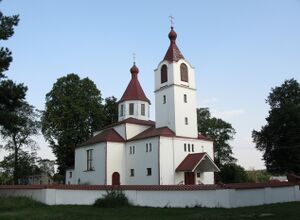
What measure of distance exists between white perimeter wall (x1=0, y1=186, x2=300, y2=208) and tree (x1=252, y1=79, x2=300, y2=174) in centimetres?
2193

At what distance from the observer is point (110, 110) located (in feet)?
173

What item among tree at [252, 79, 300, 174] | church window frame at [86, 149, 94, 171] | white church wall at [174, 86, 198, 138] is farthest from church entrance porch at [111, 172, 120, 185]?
tree at [252, 79, 300, 174]

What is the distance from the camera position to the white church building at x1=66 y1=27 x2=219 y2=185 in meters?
35.7

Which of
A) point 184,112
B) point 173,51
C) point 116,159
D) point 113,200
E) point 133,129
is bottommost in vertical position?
point 113,200

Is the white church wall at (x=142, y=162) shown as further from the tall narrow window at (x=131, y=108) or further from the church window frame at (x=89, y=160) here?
the tall narrow window at (x=131, y=108)

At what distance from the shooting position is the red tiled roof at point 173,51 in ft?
129

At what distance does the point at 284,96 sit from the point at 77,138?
2759 centimetres

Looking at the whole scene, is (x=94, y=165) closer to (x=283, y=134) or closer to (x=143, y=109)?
(x=143, y=109)

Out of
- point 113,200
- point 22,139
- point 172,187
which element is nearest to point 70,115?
point 22,139

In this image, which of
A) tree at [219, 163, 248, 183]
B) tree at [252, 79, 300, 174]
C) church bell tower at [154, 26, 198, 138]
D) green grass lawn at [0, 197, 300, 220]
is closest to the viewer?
green grass lawn at [0, 197, 300, 220]

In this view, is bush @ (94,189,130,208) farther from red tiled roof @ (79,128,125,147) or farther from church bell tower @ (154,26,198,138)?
red tiled roof @ (79,128,125,147)

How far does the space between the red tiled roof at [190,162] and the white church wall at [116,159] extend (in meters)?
7.01

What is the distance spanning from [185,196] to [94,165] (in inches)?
Result: 872

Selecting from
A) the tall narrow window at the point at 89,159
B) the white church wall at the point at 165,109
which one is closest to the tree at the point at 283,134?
the white church wall at the point at 165,109
